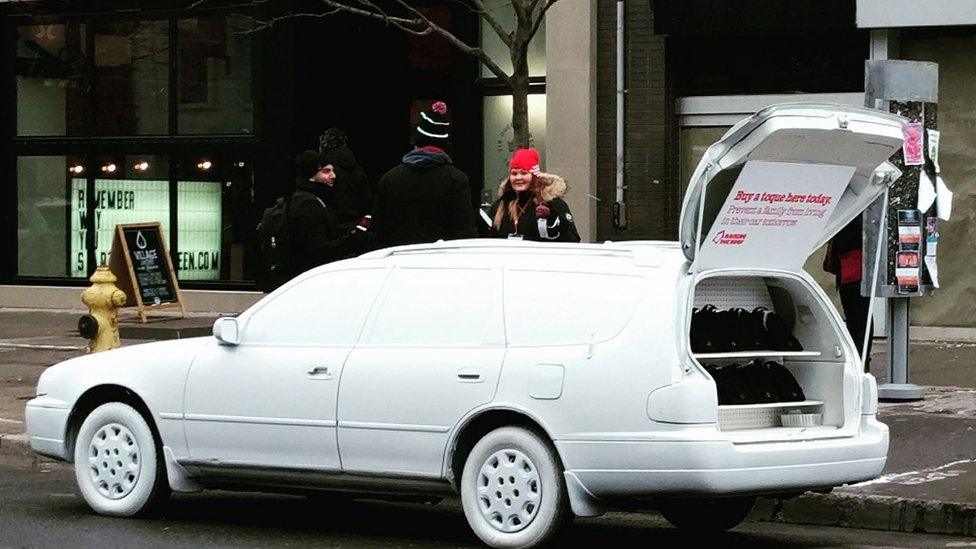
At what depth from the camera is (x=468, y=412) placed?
26.7ft

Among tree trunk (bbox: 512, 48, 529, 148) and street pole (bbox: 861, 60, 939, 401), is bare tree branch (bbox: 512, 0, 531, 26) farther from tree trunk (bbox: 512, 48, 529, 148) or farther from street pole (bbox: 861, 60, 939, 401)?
street pole (bbox: 861, 60, 939, 401)

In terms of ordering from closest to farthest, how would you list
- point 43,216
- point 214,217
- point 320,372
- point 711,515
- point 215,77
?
point 320,372, point 711,515, point 215,77, point 214,217, point 43,216

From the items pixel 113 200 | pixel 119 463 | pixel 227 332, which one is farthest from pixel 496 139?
pixel 227 332

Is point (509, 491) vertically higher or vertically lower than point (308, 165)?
lower

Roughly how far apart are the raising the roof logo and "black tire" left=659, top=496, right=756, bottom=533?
1.37m

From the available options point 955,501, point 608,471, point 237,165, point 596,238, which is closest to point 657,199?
point 596,238

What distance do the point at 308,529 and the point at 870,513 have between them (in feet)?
9.53

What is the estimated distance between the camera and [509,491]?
8.03 metres

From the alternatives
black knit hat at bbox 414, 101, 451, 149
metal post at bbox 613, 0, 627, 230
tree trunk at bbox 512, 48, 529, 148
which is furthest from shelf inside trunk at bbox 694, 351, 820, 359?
metal post at bbox 613, 0, 627, 230

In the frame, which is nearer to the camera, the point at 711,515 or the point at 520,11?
the point at 711,515

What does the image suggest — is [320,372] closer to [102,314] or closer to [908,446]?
[908,446]

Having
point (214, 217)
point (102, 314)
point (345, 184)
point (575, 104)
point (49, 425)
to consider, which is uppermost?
point (575, 104)

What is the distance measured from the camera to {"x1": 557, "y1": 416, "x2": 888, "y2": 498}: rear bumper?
7.59 meters

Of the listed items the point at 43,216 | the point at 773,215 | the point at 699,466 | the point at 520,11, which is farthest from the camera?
the point at 43,216
